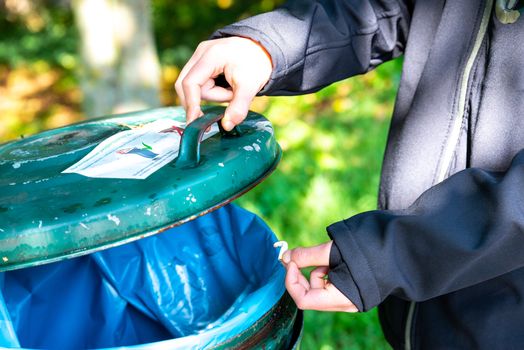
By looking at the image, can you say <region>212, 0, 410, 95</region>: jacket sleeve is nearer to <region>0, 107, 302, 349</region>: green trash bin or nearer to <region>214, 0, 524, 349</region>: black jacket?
<region>214, 0, 524, 349</region>: black jacket

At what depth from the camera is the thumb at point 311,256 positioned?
0.94 metres

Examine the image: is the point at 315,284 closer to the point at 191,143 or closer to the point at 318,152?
the point at 191,143

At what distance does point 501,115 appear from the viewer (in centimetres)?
105

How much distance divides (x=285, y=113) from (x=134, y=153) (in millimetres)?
2966

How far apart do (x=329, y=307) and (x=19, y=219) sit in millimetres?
458

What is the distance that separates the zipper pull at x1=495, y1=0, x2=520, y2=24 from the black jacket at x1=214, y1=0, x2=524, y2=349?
0.01 m

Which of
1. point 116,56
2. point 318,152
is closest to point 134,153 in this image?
A: point 116,56

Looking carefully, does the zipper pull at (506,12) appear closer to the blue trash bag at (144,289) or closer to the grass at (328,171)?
the blue trash bag at (144,289)

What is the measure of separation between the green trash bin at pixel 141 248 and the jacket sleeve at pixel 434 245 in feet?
0.70

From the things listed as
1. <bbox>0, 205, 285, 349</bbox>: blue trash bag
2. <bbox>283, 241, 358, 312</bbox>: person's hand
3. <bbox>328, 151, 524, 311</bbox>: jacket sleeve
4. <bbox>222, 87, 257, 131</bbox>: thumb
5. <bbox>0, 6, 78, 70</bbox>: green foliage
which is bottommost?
<bbox>0, 6, 78, 70</bbox>: green foliage

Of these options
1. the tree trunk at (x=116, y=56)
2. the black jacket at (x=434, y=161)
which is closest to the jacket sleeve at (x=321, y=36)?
the black jacket at (x=434, y=161)

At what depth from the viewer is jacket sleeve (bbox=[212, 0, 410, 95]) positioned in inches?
44.5

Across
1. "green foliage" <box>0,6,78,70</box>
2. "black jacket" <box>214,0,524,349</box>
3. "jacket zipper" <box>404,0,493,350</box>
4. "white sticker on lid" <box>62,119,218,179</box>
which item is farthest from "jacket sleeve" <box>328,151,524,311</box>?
"green foliage" <box>0,6,78,70</box>

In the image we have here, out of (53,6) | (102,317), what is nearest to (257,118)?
(102,317)
